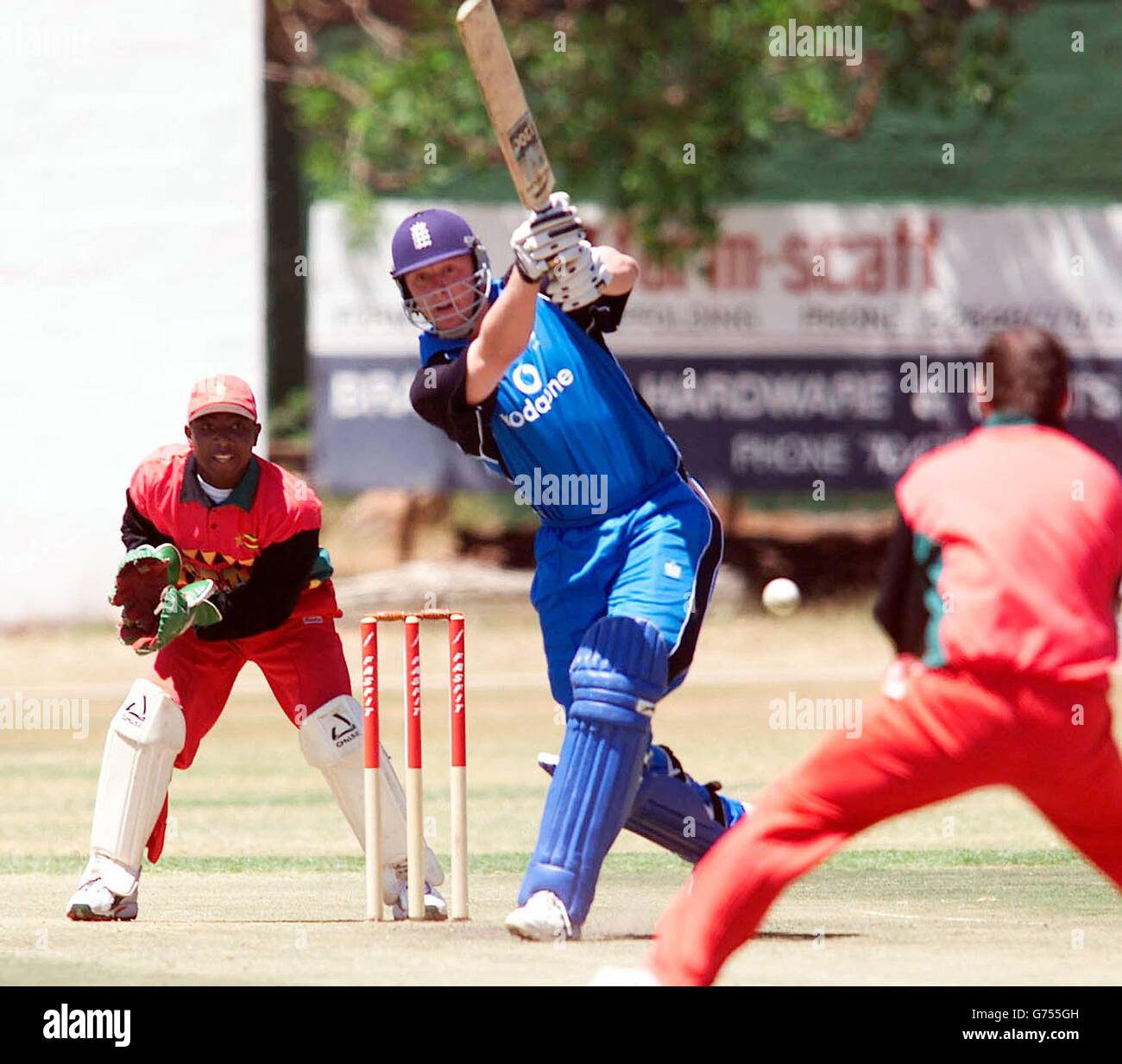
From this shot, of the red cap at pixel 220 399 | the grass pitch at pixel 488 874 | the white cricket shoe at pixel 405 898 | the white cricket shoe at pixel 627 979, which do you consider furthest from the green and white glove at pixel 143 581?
the white cricket shoe at pixel 627 979

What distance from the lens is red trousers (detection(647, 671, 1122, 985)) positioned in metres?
4.88

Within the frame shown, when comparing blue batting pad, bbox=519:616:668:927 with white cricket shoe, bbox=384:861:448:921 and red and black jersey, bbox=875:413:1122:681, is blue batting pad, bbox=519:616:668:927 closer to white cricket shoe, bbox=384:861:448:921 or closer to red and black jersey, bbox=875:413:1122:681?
white cricket shoe, bbox=384:861:448:921

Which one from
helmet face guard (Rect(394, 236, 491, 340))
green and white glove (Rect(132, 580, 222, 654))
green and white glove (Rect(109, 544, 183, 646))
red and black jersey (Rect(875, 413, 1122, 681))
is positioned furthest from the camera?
green and white glove (Rect(109, 544, 183, 646))

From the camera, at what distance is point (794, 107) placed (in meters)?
19.7

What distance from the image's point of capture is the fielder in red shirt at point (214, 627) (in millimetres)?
7223

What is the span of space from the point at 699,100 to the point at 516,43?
164 cm

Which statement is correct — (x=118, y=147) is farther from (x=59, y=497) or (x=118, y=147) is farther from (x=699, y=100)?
(x=699, y=100)

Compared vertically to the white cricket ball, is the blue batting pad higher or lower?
lower

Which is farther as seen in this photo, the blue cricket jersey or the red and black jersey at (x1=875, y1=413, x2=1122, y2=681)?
the blue cricket jersey

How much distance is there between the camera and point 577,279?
6289mm

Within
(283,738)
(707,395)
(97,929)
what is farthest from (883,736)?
(707,395)

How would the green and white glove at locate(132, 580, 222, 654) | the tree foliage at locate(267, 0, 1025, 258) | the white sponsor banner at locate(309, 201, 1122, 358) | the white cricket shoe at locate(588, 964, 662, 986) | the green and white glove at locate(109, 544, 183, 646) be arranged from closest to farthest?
the white cricket shoe at locate(588, 964, 662, 986)
the green and white glove at locate(132, 580, 222, 654)
the green and white glove at locate(109, 544, 183, 646)
the tree foliage at locate(267, 0, 1025, 258)
the white sponsor banner at locate(309, 201, 1122, 358)

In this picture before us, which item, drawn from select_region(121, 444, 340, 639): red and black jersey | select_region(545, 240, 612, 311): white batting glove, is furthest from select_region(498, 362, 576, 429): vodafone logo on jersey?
select_region(121, 444, 340, 639): red and black jersey

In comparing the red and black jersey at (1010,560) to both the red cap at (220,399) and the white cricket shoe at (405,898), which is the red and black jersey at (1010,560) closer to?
the white cricket shoe at (405,898)
